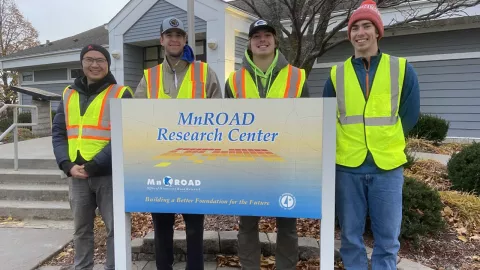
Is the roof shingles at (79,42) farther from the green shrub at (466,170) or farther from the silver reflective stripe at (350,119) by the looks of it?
the silver reflective stripe at (350,119)

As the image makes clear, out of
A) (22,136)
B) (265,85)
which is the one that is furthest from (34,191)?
(22,136)

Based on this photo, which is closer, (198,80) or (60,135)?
(198,80)

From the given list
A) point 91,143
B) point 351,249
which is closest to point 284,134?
point 351,249

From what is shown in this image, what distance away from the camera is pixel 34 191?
5082 millimetres

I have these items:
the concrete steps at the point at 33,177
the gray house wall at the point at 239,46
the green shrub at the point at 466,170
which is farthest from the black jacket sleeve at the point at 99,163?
the gray house wall at the point at 239,46

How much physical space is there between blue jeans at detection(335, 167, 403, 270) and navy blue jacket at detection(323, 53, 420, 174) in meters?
Answer: 0.05

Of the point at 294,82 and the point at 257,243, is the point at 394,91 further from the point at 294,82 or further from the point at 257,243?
the point at 257,243

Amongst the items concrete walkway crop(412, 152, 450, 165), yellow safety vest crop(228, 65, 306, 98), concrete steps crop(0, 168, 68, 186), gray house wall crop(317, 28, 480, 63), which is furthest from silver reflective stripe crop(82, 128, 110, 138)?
gray house wall crop(317, 28, 480, 63)

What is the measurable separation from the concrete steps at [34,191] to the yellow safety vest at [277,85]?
3.48m

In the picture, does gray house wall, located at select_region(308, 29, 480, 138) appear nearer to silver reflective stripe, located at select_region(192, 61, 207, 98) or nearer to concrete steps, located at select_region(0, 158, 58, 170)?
silver reflective stripe, located at select_region(192, 61, 207, 98)

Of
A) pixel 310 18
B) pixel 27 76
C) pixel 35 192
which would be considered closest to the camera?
pixel 310 18

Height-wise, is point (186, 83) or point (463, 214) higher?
point (186, 83)

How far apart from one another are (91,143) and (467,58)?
9259 mm

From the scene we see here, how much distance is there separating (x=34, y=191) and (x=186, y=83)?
3876 mm
